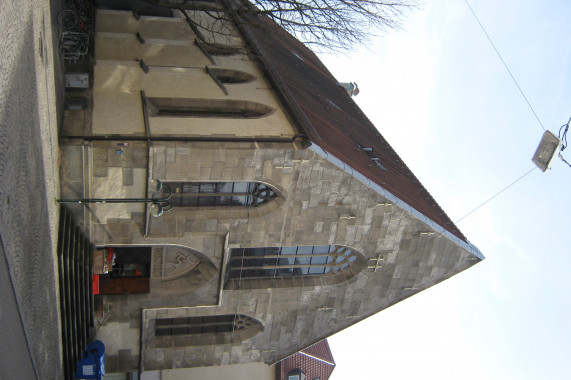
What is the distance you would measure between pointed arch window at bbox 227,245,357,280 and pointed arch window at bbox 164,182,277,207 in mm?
1975

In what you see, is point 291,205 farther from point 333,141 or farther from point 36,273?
point 36,273

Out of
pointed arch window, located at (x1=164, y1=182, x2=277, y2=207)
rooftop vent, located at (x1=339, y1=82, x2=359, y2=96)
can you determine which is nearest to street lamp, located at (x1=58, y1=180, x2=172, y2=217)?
pointed arch window, located at (x1=164, y1=182, x2=277, y2=207)

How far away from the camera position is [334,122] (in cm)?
Result: 2178

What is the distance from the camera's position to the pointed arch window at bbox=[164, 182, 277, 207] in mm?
15211

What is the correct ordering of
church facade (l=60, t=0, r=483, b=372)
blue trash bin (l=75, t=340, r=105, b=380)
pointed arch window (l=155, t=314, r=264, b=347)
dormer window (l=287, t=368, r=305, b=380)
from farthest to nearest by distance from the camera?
dormer window (l=287, t=368, r=305, b=380) < pointed arch window (l=155, t=314, r=264, b=347) < blue trash bin (l=75, t=340, r=105, b=380) < church facade (l=60, t=0, r=483, b=372)

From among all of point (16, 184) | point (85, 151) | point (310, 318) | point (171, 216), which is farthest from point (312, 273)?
point (16, 184)

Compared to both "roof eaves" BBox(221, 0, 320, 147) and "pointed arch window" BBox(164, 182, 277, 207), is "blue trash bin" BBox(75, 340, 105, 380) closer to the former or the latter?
"pointed arch window" BBox(164, 182, 277, 207)

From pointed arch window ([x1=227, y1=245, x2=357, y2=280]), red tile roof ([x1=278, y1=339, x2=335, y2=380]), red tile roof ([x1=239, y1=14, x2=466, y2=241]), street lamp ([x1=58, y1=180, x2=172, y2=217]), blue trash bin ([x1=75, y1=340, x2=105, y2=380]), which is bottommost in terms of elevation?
red tile roof ([x1=278, y1=339, x2=335, y2=380])

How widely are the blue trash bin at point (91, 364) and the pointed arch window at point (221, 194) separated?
5.28 metres

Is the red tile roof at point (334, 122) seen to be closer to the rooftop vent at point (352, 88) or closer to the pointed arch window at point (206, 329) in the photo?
the pointed arch window at point (206, 329)

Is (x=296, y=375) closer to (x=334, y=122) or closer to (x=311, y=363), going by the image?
(x=311, y=363)

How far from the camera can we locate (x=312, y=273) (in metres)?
18.8

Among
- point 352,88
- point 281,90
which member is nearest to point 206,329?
point 281,90

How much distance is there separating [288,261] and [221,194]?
396 centimetres
